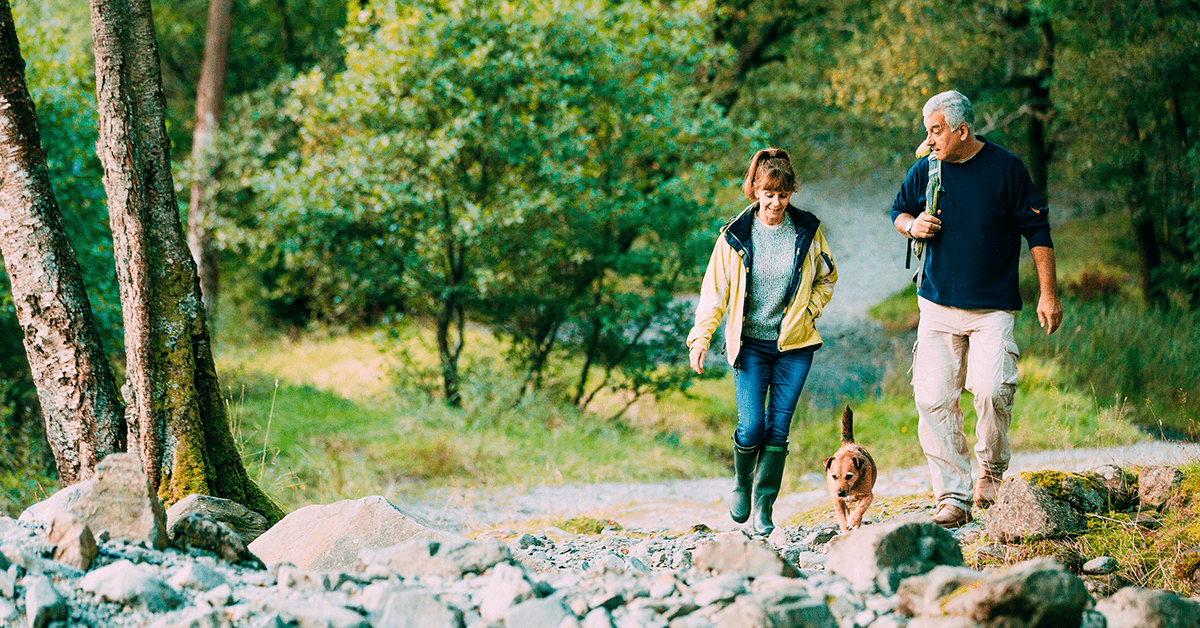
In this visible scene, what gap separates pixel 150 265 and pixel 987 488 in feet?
14.4

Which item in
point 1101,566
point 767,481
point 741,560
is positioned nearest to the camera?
point 741,560

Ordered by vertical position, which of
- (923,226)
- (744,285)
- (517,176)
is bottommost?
(744,285)

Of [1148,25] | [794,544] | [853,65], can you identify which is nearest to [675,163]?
[853,65]

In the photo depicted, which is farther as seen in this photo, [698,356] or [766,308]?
[766,308]

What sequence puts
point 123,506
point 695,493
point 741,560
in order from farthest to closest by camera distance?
point 695,493 < point 123,506 < point 741,560

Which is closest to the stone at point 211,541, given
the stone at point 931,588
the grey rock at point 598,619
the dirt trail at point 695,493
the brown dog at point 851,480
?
the grey rock at point 598,619

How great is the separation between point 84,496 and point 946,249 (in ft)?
12.7

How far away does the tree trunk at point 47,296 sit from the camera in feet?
14.3

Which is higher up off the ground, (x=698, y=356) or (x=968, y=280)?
(x=968, y=280)

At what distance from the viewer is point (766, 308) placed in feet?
14.3

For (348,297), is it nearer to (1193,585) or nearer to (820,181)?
(1193,585)

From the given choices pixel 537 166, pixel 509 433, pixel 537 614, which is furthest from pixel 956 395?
pixel 537 166

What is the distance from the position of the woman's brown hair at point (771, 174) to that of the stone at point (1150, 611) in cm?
223

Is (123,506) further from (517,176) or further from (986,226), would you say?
(517,176)
